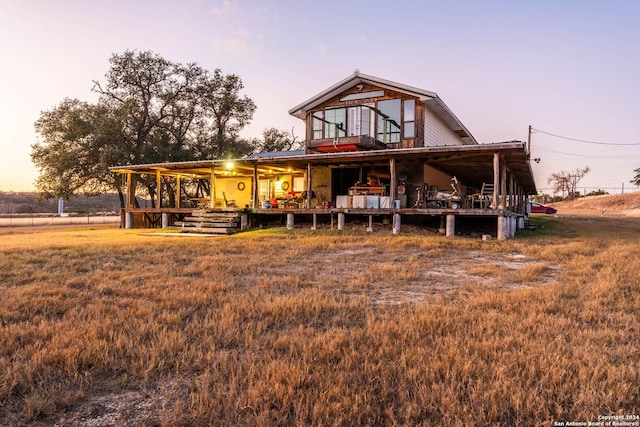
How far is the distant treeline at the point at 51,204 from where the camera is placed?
197 feet

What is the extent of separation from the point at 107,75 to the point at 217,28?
54.2 ft

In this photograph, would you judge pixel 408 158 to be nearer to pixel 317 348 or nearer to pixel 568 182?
pixel 317 348

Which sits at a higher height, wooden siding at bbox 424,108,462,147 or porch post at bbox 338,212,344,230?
wooden siding at bbox 424,108,462,147

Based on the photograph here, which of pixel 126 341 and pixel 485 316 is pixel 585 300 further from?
pixel 126 341

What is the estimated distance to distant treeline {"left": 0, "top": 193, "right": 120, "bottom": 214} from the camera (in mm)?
59906

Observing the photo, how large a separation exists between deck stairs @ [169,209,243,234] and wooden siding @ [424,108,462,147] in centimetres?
1029

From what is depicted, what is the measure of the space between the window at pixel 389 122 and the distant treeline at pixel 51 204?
56.5 meters

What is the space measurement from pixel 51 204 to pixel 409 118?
73856 millimetres

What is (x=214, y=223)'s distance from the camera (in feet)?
58.4

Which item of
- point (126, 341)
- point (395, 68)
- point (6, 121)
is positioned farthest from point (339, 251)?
point (6, 121)

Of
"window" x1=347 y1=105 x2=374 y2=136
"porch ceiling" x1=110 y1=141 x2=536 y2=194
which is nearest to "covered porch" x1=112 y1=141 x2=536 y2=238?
"porch ceiling" x1=110 y1=141 x2=536 y2=194

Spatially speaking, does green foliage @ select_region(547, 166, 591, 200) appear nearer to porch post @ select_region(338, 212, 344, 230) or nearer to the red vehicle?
the red vehicle

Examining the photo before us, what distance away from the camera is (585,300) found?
17.2 ft

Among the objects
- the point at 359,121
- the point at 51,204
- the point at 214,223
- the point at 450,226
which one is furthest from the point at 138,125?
the point at 51,204
